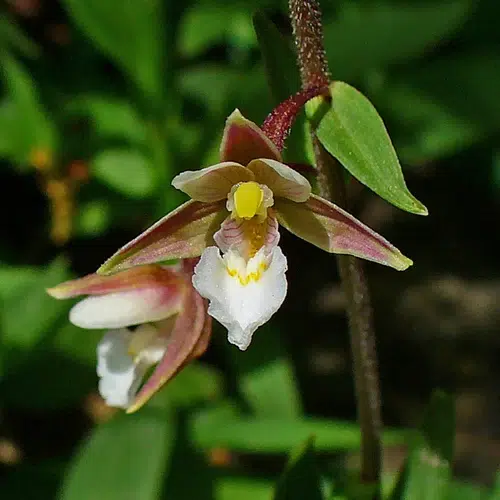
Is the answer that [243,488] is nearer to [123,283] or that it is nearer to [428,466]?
[428,466]

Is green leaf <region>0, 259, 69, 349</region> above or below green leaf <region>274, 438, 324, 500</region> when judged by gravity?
above

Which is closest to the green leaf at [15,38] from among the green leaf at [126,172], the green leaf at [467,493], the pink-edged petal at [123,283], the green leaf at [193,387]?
the green leaf at [126,172]

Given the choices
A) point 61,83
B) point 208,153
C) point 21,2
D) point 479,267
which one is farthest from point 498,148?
point 21,2

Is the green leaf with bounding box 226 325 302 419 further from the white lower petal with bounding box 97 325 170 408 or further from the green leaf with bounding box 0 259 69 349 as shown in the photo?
the white lower petal with bounding box 97 325 170 408

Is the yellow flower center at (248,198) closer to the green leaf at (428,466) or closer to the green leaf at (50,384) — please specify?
the green leaf at (428,466)

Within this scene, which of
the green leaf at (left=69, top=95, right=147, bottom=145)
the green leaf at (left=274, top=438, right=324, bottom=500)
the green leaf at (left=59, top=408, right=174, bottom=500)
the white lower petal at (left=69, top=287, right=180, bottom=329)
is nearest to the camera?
the white lower petal at (left=69, top=287, right=180, bottom=329)

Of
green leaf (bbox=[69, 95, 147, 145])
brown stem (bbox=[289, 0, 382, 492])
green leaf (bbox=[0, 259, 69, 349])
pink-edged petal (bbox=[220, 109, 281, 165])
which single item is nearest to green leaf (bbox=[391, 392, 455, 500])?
brown stem (bbox=[289, 0, 382, 492])
